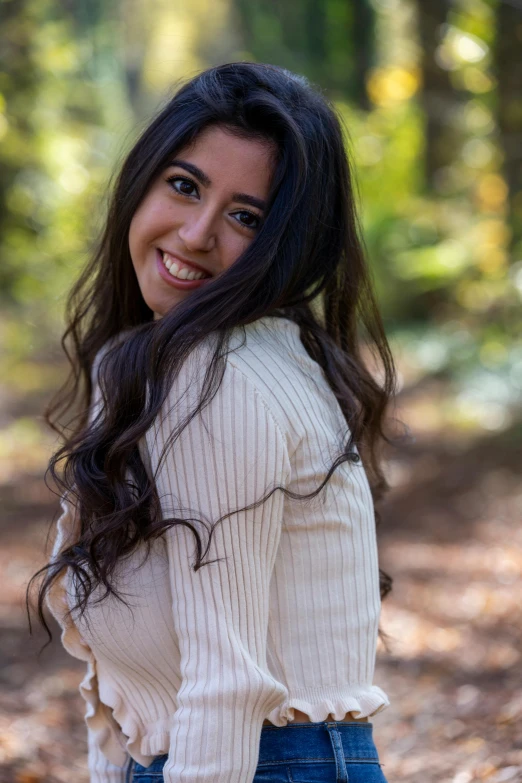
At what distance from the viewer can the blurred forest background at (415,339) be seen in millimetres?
3705

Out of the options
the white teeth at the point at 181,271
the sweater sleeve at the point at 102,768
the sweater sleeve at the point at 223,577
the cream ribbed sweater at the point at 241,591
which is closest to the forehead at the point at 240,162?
the white teeth at the point at 181,271

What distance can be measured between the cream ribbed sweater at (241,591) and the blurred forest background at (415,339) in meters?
0.51

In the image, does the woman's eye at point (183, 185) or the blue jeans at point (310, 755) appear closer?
the blue jeans at point (310, 755)

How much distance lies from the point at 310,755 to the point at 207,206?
3.77 ft

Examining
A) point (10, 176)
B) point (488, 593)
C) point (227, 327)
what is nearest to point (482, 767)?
point (227, 327)

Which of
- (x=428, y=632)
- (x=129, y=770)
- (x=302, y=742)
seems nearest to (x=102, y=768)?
(x=129, y=770)

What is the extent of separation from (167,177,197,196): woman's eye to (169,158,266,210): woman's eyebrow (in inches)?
1.1

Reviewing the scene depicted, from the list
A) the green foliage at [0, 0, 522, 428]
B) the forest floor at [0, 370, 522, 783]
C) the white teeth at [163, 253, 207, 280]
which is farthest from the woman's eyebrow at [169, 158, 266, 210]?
the green foliage at [0, 0, 522, 428]

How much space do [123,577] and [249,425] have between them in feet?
1.38

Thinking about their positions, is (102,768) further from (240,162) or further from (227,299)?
(240,162)

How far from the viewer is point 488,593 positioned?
5.03m

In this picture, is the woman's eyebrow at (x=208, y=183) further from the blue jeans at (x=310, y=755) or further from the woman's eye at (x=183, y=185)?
the blue jeans at (x=310, y=755)

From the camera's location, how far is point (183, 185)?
6.25ft

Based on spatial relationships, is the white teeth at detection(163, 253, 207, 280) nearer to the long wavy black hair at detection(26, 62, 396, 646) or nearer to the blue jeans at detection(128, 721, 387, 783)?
the long wavy black hair at detection(26, 62, 396, 646)
